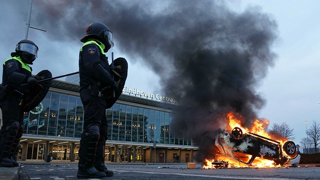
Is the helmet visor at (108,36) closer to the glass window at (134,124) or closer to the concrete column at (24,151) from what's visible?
the concrete column at (24,151)

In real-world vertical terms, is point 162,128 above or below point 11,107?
above

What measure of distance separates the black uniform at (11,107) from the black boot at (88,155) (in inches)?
107

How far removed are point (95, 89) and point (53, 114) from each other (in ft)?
116

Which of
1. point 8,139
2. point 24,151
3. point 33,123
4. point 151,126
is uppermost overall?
point 151,126

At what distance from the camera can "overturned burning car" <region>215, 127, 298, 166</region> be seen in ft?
52.7

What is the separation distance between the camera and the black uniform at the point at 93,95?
382 cm

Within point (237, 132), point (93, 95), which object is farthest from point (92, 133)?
point (237, 132)

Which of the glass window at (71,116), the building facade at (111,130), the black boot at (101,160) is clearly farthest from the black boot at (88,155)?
the glass window at (71,116)

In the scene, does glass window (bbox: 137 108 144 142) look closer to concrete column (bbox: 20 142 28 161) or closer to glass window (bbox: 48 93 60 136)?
glass window (bbox: 48 93 60 136)

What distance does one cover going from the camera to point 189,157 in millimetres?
55406

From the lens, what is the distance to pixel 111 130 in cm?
4197

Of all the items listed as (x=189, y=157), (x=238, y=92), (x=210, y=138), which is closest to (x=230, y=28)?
(x=238, y=92)

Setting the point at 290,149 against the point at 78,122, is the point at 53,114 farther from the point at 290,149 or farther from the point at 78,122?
the point at 290,149

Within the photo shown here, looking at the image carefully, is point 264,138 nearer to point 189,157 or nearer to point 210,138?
point 210,138
